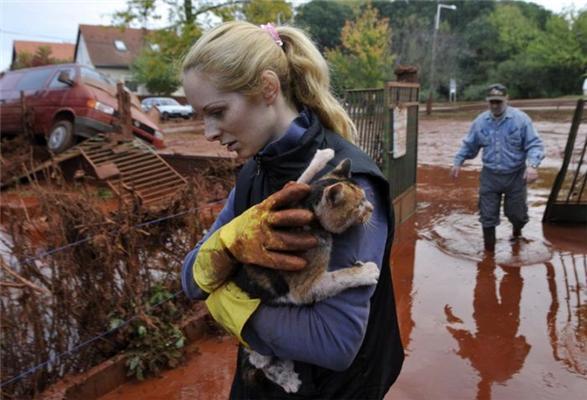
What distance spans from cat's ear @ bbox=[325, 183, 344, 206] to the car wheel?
34.2 ft

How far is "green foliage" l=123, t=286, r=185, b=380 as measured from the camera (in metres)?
3.44

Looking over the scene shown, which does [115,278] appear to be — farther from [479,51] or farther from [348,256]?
[479,51]

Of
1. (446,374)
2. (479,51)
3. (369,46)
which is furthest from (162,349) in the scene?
(479,51)

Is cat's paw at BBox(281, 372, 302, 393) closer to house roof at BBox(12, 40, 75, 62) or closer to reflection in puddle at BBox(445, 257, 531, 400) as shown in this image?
reflection in puddle at BBox(445, 257, 531, 400)

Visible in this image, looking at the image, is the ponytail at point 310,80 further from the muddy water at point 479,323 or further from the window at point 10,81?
the window at point 10,81

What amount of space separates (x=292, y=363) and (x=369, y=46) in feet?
116

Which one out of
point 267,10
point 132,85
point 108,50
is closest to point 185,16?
point 267,10

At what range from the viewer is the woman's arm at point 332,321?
1.09 metres

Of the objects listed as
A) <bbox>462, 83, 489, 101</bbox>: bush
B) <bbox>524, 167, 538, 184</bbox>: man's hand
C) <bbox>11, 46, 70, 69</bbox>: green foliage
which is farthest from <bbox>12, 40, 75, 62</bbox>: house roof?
<bbox>524, 167, 538, 184</bbox>: man's hand

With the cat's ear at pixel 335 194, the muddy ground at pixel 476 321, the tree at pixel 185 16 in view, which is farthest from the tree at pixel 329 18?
the cat's ear at pixel 335 194

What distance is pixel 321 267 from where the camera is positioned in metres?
1.14

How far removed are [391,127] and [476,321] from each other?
2.70 metres

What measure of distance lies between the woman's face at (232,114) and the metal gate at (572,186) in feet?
19.1

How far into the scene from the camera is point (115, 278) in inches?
137
